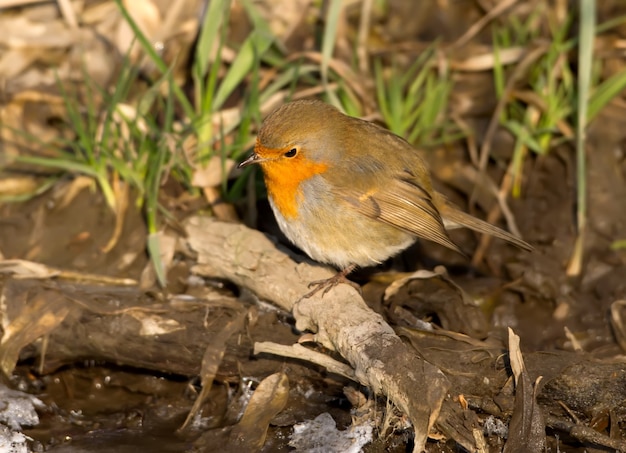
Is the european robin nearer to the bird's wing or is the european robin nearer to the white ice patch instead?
the bird's wing

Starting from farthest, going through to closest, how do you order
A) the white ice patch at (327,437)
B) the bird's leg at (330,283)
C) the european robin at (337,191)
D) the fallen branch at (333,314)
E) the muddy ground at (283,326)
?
1. the european robin at (337,191)
2. the bird's leg at (330,283)
3. the white ice patch at (327,437)
4. the muddy ground at (283,326)
5. the fallen branch at (333,314)

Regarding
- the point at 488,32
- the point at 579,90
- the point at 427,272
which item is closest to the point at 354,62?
the point at 488,32

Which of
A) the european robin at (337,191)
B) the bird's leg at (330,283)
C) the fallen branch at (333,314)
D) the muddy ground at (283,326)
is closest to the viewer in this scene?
the fallen branch at (333,314)

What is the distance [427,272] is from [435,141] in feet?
4.13

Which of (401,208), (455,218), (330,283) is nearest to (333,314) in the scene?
(330,283)

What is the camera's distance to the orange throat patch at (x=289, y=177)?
465 centimetres

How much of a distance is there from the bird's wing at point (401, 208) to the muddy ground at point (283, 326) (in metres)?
0.31

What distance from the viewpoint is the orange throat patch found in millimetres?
4648

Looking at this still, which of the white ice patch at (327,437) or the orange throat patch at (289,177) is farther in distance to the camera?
the orange throat patch at (289,177)

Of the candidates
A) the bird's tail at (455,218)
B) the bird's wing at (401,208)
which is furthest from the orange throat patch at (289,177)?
the bird's tail at (455,218)

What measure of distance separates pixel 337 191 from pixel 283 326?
0.78 m

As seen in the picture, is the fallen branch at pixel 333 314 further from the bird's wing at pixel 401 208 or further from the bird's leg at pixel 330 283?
the bird's wing at pixel 401 208

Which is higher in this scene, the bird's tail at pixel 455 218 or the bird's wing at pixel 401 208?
the bird's wing at pixel 401 208

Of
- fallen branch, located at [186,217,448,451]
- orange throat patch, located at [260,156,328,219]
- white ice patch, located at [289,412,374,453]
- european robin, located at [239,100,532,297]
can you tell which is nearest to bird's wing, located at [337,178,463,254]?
european robin, located at [239,100,532,297]
